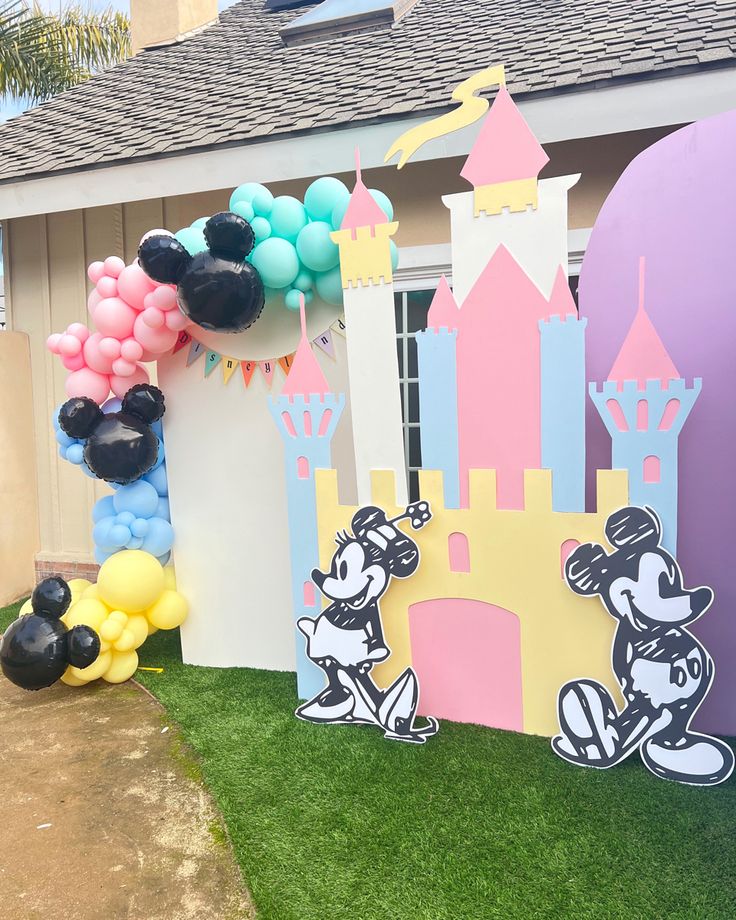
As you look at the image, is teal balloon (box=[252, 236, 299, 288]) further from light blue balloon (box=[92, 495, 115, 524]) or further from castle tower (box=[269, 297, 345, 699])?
light blue balloon (box=[92, 495, 115, 524])

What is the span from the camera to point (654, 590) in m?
2.73

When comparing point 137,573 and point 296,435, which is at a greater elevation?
point 296,435

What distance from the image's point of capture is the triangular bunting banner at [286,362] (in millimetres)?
3675

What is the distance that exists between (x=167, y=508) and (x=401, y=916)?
8.38ft

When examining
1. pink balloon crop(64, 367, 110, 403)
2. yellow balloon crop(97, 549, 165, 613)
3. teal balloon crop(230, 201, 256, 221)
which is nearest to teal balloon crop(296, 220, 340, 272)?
teal balloon crop(230, 201, 256, 221)

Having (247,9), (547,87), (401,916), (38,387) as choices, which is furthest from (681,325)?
(247,9)

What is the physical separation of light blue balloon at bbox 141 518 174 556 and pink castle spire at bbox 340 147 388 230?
6.34 feet

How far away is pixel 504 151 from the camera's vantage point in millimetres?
2902

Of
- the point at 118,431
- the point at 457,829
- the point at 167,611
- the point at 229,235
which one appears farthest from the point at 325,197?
the point at 457,829

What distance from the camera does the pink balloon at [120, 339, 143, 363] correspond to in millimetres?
3619

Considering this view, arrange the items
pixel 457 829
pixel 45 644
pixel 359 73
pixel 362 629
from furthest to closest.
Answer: pixel 359 73 < pixel 45 644 < pixel 362 629 < pixel 457 829

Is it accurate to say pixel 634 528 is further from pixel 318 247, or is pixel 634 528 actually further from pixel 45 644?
pixel 45 644

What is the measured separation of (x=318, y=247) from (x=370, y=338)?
0.52 m

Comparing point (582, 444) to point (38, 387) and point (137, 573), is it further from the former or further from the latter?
point (38, 387)
